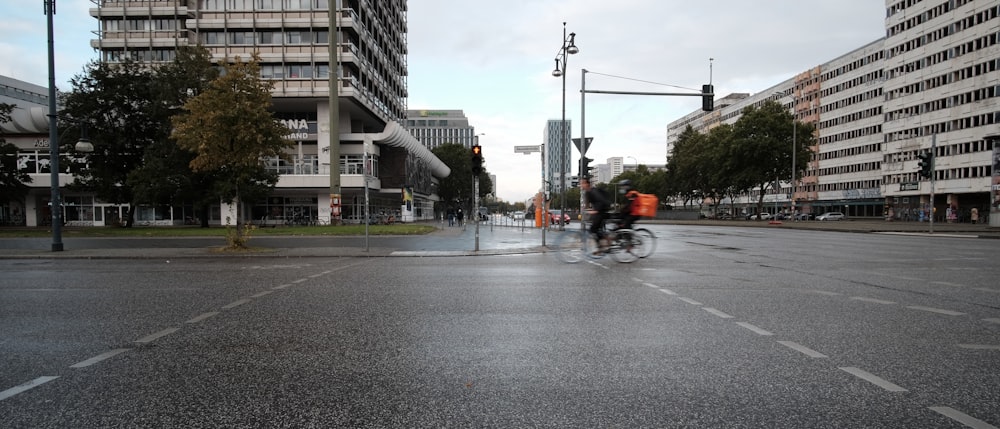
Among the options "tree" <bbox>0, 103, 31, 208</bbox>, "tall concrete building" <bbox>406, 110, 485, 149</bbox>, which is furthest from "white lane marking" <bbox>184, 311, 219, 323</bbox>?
"tall concrete building" <bbox>406, 110, 485, 149</bbox>

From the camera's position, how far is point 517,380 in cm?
363

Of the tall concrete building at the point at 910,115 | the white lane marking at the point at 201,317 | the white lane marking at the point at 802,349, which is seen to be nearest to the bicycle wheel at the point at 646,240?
the white lane marking at the point at 802,349

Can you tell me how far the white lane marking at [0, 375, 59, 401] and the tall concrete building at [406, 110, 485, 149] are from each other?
545 feet

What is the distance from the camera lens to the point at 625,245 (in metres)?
12.3

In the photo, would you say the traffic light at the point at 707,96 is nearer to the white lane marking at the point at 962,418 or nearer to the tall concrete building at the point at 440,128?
the white lane marking at the point at 962,418

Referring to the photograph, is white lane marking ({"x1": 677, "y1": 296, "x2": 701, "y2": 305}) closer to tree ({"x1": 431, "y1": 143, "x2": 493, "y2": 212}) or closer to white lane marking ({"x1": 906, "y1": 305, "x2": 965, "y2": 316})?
white lane marking ({"x1": 906, "y1": 305, "x2": 965, "y2": 316})

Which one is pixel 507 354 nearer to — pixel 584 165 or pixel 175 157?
pixel 584 165

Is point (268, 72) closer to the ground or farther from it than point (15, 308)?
farther from it

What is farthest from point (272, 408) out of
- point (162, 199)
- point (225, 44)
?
point (225, 44)

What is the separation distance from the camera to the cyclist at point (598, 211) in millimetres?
12211

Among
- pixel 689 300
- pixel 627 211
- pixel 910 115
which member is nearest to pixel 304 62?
pixel 627 211

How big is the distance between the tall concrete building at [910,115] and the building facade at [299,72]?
39329 mm

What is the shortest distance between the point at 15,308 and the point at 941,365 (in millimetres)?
10383

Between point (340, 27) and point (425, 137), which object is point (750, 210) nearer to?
point (340, 27)
